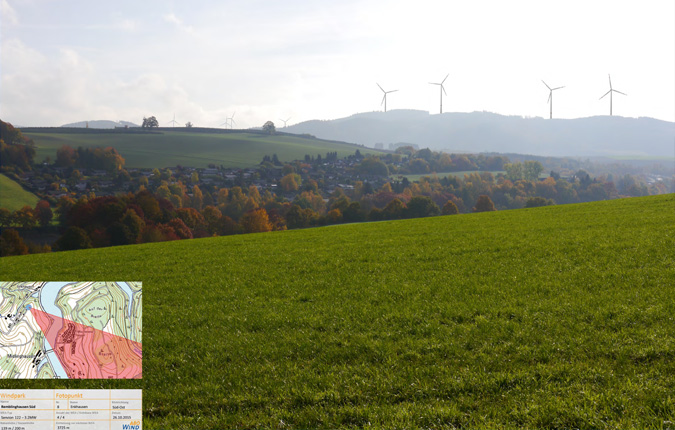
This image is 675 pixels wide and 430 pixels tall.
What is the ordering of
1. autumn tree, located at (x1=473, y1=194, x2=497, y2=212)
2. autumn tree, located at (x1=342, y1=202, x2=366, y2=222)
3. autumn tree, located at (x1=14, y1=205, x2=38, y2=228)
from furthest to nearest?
autumn tree, located at (x1=473, y1=194, x2=497, y2=212) < autumn tree, located at (x1=14, y1=205, x2=38, y2=228) < autumn tree, located at (x1=342, y1=202, x2=366, y2=222)

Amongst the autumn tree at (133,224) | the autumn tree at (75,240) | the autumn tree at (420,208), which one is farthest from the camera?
the autumn tree at (420,208)

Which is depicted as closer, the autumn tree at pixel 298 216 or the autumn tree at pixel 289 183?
the autumn tree at pixel 298 216

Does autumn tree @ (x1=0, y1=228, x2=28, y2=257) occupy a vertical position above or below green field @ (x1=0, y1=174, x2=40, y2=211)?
below

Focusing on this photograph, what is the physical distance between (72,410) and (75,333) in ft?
3.54

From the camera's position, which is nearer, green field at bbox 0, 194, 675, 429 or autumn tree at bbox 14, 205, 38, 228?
green field at bbox 0, 194, 675, 429

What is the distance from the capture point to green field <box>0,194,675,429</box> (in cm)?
723

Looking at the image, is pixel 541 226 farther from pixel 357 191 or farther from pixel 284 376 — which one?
pixel 357 191

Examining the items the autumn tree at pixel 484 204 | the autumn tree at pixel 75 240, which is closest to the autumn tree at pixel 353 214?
the autumn tree at pixel 484 204

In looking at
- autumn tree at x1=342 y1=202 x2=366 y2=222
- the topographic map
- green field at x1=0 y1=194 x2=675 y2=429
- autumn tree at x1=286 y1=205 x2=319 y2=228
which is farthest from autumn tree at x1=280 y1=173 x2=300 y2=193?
the topographic map

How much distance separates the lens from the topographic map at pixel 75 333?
657cm

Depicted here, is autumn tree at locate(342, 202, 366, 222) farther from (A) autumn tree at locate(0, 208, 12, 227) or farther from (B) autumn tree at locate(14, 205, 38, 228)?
(A) autumn tree at locate(0, 208, 12, 227)

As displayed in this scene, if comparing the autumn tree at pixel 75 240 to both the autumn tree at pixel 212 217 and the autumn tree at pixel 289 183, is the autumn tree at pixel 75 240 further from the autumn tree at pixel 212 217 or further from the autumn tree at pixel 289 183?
the autumn tree at pixel 289 183

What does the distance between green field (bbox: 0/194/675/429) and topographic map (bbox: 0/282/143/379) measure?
0.91m

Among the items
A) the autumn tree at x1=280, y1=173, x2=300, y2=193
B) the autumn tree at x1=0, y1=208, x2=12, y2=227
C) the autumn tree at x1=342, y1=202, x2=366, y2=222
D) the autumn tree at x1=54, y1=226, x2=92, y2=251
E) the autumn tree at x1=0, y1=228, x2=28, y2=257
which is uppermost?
the autumn tree at x1=280, y1=173, x2=300, y2=193
